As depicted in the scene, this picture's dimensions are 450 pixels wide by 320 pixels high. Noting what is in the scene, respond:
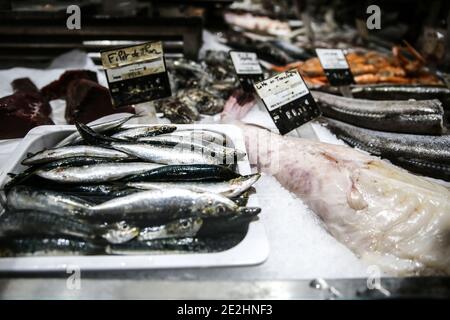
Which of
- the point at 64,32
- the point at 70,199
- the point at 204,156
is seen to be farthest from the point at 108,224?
the point at 64,32

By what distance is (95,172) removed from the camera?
2.12m

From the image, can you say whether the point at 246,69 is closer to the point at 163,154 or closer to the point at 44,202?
the point at 163,154

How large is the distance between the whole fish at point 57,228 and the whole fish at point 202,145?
33.5 inches

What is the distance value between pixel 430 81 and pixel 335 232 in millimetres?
3707

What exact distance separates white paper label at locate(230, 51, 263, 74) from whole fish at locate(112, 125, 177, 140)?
144cm

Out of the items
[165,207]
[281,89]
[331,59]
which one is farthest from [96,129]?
[331,59]

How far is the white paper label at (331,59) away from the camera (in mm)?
3969

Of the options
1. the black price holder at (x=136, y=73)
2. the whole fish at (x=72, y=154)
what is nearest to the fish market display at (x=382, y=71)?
the black price holder at (x=136, y=73)

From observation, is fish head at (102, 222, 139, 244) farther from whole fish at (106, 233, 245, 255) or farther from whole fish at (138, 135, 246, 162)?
whole fish at (138, 135, 246, 162)

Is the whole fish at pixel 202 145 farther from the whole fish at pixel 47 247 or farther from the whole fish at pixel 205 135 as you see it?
the whole fish at pixel 47 247

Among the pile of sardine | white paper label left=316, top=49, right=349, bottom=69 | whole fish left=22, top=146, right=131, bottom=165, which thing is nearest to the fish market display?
white paper label left=316, top=49, right=349, bottom=69

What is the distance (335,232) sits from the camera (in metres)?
2.21
